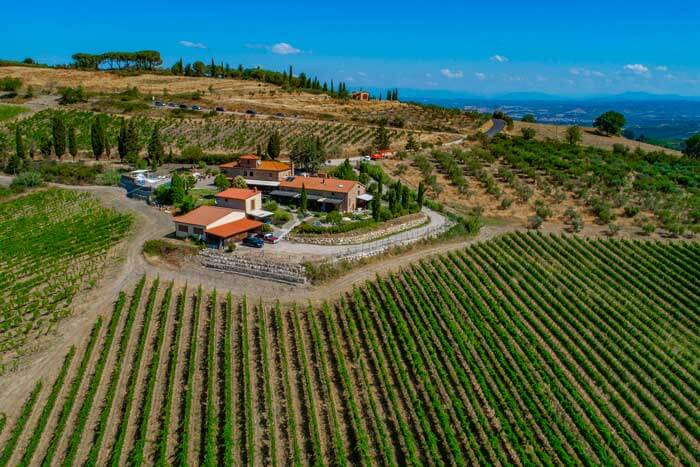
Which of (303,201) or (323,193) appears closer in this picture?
(303,201)

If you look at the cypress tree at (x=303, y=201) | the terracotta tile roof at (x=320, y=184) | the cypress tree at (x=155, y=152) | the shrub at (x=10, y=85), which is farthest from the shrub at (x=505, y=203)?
the shrub at (x=10, y=85)

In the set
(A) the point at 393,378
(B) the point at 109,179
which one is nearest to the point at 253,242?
(A) the point at 393,378

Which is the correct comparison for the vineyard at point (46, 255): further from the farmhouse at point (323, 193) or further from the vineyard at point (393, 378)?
the farmhouse at point (323, 193)

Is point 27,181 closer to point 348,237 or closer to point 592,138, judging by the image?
point 348,237

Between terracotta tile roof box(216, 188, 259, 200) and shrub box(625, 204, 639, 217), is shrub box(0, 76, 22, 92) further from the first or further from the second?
shrub box(625, 204, 639, 217)

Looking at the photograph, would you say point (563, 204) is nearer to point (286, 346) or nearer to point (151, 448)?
point (286, 346)

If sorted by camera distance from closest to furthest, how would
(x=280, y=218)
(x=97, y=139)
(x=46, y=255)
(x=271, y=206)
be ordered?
(x=46, y=255) → (x=280, y=218) → (x=271, y=206) → (x=97, y=139)

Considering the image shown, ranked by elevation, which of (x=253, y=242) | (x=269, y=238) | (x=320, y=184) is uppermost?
(x=320, y=184)
